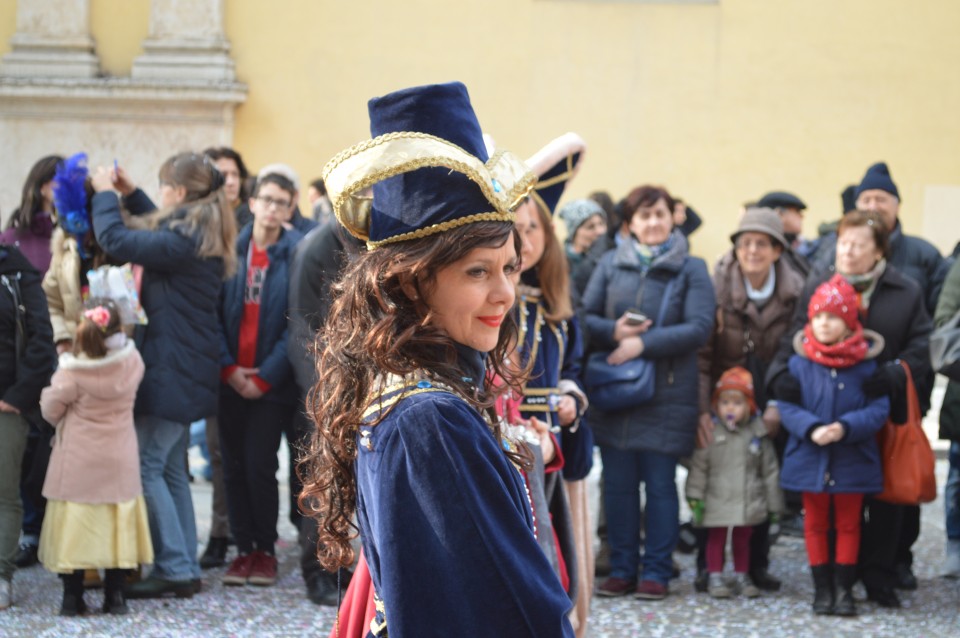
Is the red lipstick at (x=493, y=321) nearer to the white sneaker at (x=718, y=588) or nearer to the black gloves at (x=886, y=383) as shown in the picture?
the black gloves at (x=886, y=383)

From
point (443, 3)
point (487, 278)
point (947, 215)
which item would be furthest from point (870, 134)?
point (487, 278)

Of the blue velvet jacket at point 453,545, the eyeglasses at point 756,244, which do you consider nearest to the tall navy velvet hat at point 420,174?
the blue velvet jacket at point 453,545

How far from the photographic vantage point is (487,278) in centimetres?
232

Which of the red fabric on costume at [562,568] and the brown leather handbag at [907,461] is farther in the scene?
the brown leather handbag at [907,461]

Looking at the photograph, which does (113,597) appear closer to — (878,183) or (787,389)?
(787,389)

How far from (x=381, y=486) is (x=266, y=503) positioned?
439 centimetres

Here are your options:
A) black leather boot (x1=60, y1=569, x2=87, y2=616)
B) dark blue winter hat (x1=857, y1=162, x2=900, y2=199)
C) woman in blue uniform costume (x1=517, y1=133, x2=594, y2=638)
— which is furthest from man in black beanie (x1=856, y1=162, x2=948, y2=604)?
black leather boot (x1=60, y1=569, x2=87, y2=616)

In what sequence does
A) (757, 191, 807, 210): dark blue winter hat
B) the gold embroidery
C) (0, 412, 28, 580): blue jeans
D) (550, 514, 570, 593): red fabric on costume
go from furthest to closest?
(757, 191, 807, 210): dark blue winter hat, (0, 412, 28, 580): blue jeans, (550, 514, 570, 593): red fabric on costume, the gold embroidery

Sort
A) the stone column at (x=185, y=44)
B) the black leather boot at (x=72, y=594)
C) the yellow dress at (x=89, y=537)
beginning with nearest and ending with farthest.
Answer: the yellow dress at (x=89, y=537) < the black leather boot at (x=72, y=594) < the stone column at (x=185, y=44)

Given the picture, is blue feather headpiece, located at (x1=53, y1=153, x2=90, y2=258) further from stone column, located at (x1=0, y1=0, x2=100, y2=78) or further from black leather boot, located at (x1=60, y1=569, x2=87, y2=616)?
stone column, located at (x1=0, y1=0, x2=100, y2=78)

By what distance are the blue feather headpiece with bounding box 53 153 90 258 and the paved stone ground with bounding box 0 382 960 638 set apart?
1.68m

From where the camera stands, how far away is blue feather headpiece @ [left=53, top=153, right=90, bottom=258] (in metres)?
6.15

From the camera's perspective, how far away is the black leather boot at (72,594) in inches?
224

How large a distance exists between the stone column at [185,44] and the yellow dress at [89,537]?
6900mm
